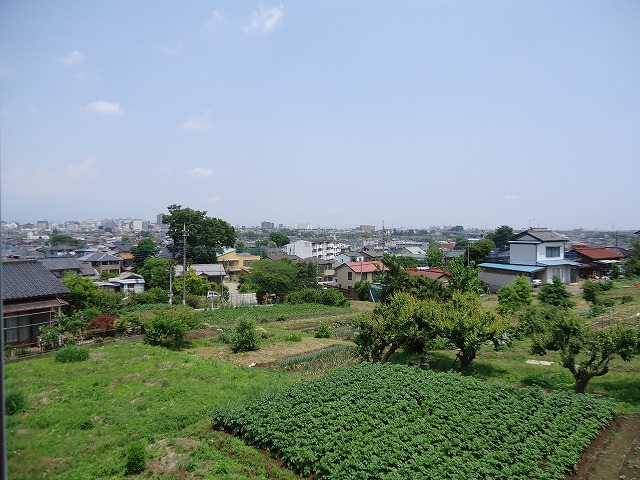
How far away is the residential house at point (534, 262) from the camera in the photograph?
35031mm

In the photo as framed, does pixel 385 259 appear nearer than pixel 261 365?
No

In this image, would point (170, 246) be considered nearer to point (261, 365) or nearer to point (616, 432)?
point (261, 365)

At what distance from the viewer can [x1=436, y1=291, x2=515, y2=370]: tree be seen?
13695 millimetres

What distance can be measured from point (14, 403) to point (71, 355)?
47.2ft

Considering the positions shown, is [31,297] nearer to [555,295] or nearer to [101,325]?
[101,325]

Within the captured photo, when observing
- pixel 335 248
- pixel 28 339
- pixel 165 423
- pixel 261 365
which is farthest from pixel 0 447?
pixel 335 248

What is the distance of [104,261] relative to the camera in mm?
49781

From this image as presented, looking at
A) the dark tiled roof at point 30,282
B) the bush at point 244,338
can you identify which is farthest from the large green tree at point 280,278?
the dark tiled roof at point 30,282

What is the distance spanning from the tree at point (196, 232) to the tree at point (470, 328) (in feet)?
142

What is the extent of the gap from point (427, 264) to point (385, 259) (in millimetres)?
33129

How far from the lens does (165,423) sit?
380 inches

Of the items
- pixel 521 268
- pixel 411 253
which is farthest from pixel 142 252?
pixel 521 268

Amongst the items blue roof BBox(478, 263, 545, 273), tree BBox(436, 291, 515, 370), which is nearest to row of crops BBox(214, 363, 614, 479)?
tree BBox(436, 291, 515, 370)

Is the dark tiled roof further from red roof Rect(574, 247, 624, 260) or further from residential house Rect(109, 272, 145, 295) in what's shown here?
red roof Rect(574, 247, 624, 260)
